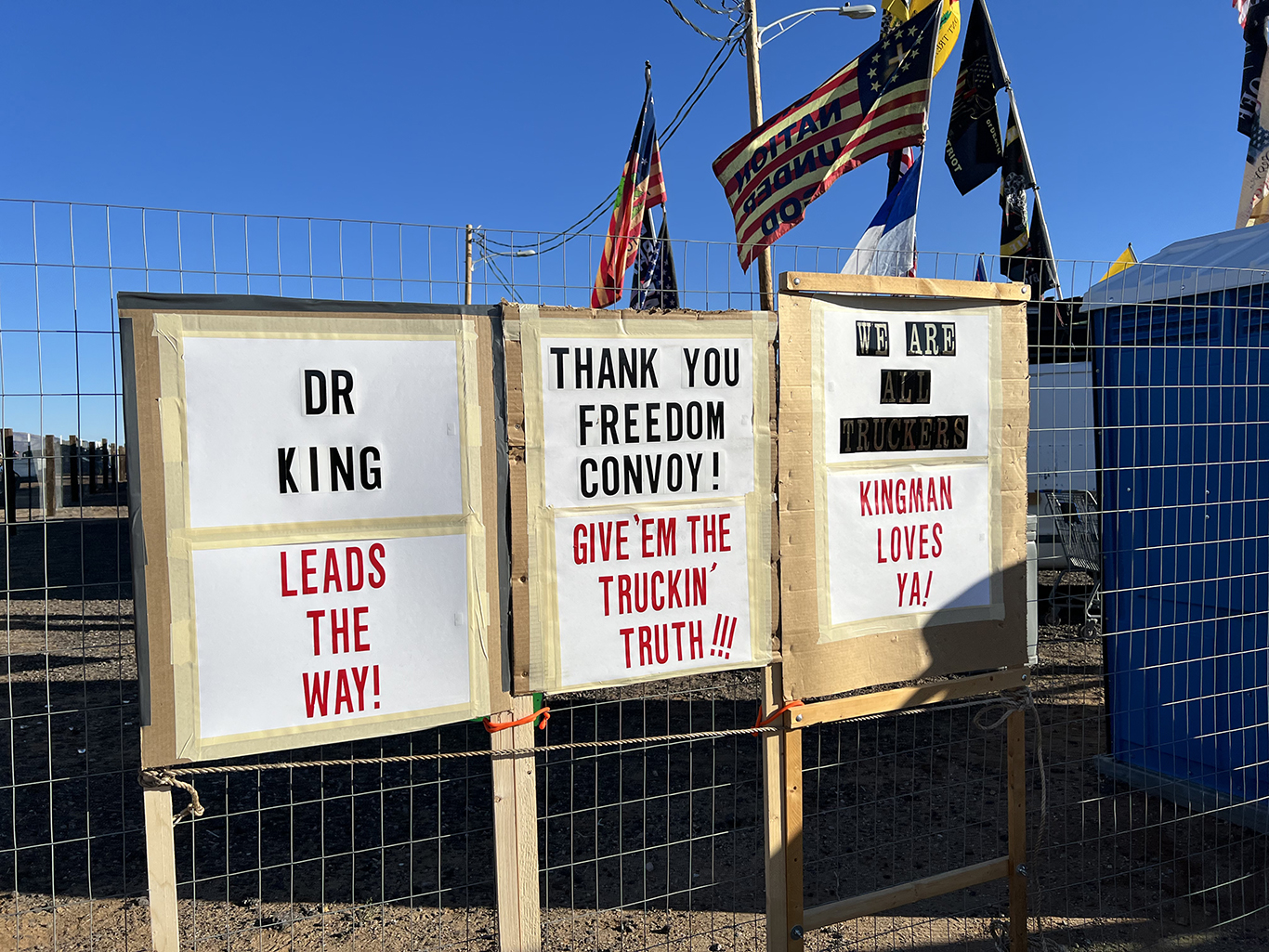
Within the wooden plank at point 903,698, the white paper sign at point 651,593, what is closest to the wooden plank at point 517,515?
the white paper sign at point 651,593

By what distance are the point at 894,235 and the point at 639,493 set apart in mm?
4759

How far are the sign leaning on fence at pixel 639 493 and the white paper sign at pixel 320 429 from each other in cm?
28

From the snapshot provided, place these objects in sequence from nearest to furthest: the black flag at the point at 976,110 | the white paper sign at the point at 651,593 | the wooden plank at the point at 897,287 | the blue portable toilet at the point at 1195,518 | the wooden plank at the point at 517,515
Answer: the wooden plank at the point at 517,515 → the white paper sign at the point at 651,593 → the wooden plank at the point at 897,287 → the blue portable toilet at the point at 1195,518 → the black flag at the point at 976,110

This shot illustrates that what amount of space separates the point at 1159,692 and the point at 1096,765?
0.77m

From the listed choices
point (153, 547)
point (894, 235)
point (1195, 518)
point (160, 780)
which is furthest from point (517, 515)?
point (894, 235)

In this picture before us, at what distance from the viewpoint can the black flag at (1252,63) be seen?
8.23 metres

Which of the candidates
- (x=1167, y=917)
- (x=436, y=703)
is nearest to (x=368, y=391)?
(x=436, y=703)

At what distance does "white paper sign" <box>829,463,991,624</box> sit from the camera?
3.44 meters

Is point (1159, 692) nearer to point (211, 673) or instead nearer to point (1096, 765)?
point (1096, 765)

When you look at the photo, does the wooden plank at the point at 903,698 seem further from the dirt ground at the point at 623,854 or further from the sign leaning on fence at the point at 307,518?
the sign leaning on fence at the point at 307,518

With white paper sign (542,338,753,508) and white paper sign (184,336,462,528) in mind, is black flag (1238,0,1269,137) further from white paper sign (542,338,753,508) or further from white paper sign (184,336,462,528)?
white paper sign (184,336,462,528)

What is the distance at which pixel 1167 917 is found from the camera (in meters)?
4.30

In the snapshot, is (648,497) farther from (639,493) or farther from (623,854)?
(623,854)

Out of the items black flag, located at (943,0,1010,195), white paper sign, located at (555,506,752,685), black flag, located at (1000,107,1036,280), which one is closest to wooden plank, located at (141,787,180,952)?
white paper sign, located at (555,506,752,685)
